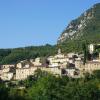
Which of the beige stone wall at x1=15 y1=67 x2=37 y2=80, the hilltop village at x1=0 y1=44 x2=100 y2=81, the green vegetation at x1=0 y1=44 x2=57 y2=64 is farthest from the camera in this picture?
the green vegetation at x1=0 y1=44 x2=57 y2=64

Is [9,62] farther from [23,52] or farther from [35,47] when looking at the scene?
[35,47]

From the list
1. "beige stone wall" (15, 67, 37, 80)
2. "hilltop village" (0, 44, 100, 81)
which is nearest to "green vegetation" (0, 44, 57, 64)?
"hilltop village" (0, 44, 100, 81)

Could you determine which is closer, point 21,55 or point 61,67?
point 61,67

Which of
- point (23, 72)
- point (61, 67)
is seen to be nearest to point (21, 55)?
point (23, 72)

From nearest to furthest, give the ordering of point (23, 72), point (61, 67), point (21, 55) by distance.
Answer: point (61, 67) < point (23, 72) < point (21, 55)

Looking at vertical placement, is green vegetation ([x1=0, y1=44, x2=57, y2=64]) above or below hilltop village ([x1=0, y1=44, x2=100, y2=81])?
above

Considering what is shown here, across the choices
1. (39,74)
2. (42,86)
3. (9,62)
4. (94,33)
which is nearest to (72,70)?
(39,74)

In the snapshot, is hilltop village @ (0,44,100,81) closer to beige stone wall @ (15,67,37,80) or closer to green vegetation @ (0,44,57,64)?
beige stone wall @ (15,67,37,80)

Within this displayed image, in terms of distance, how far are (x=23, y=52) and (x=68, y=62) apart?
4746cm

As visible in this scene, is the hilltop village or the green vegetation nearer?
the hilltop village

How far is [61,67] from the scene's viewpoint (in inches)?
4082

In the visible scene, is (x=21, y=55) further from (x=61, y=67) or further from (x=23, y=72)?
(x=61, y=67)

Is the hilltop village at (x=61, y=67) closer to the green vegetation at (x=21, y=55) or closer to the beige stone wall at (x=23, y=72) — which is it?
the beige stone wall at (x=23, y=72)

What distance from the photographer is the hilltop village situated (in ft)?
323
